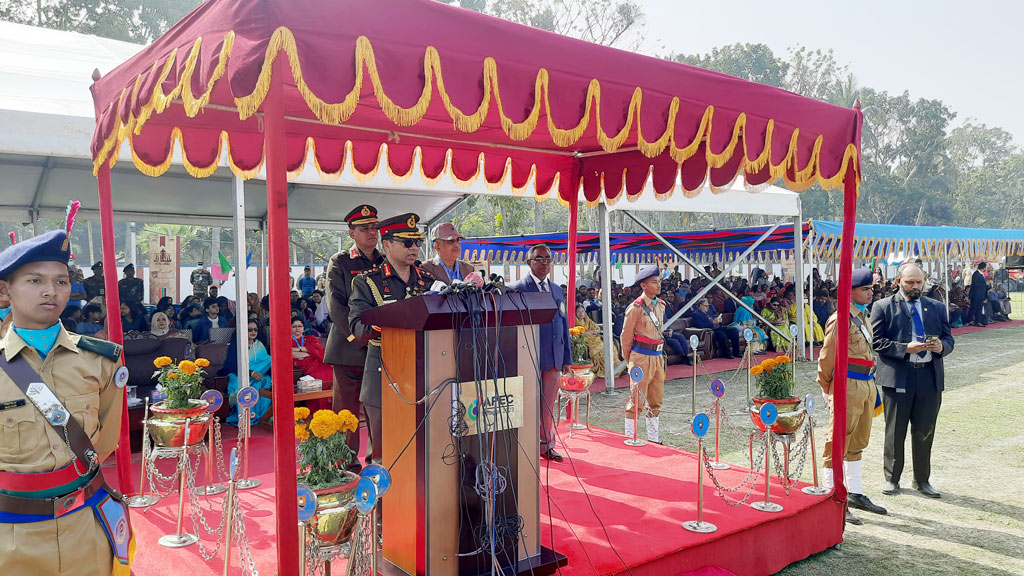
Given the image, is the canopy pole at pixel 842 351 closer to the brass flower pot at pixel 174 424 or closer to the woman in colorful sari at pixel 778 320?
the brass flower pot at pixel 174 424

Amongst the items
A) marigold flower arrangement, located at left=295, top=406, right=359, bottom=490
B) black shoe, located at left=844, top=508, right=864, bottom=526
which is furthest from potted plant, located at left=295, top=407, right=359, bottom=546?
black shoe, located at left=844, top=508, right=864, bottom=526

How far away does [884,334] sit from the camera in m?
5.72

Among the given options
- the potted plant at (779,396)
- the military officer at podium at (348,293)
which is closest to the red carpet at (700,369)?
the potted plant at (779,396)

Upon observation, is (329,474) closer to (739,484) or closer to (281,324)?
(281,324)

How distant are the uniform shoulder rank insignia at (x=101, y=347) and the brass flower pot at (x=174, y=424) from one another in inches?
74.8

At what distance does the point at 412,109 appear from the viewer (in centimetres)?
282

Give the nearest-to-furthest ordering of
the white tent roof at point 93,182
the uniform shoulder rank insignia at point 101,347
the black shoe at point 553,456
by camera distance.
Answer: the uniform shoulder rank insignia at point 101,347 < the black shoe at point 553,456 < the white tent roof at point 93,182

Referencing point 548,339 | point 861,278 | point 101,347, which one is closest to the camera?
point 101,347

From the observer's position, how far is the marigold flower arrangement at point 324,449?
9.35ft

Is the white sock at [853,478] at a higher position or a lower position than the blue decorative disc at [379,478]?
lower

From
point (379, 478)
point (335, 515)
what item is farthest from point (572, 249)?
point (379, 478)

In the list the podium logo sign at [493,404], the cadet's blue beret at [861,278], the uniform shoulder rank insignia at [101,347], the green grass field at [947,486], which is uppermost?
the cadet's blue beret at [861,278]

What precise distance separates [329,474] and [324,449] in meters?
0.12

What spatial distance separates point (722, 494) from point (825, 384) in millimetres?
1329
